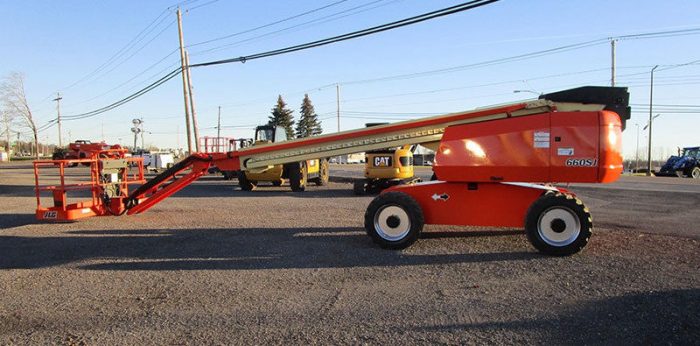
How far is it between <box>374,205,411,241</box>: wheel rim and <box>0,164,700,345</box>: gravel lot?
12.0 inches

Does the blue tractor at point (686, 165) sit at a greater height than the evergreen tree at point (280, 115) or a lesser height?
lesser

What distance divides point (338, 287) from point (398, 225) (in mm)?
2235

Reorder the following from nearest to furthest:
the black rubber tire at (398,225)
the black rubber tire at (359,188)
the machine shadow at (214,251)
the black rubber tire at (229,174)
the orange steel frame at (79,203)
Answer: the machine shadow at (214,251) → the black rubber tire at (398,225) → the orange steel frame at (79,203) → the black rubber tire at (359,188) → the black rubber tire at (229,174)

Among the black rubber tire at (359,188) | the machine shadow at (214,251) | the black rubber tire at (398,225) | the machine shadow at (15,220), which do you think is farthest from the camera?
the black rubber tire at (359,188)

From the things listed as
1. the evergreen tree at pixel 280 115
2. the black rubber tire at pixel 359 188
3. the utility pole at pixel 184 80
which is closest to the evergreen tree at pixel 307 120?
the evergreen tree at pixel 280 115

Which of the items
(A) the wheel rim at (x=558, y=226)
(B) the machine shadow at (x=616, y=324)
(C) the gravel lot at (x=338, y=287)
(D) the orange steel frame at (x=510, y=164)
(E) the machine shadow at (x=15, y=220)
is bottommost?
(B) the machine shadow at (x=616, y=324)

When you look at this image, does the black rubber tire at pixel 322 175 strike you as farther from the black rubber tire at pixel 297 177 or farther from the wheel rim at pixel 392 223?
the wheel rim at pixel 392 223

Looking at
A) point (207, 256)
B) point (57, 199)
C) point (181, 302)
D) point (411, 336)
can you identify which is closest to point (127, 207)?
point (57, 199)

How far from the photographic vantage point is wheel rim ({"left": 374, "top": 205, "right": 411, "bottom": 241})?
7625 millimetres

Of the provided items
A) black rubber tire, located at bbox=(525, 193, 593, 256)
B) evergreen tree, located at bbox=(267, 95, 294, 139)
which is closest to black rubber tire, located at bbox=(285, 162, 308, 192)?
black rubber tire, located at bbox=(525, 193, 593, 256)

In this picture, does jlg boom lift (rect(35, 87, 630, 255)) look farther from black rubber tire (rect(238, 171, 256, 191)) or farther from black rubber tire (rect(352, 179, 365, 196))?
black rubber tire (rect(238, 171, 256, 191))

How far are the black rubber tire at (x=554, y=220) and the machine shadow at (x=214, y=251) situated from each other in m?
0.24

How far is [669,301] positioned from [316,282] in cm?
379

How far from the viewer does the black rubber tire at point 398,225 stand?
7.55m
